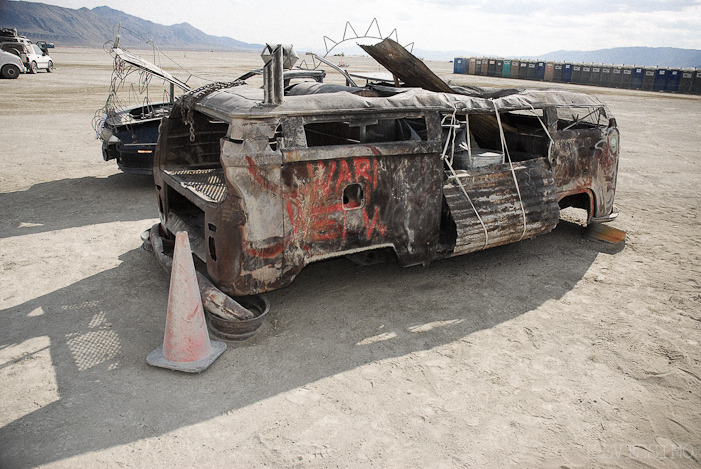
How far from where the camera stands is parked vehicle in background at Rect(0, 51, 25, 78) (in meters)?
23.1

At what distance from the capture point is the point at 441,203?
455cm

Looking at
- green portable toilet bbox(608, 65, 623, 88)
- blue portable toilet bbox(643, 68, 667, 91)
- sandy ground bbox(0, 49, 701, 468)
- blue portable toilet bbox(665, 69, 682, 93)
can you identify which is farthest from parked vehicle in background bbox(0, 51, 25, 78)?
blue portable toilet bbox(665, 69, 682, 93)

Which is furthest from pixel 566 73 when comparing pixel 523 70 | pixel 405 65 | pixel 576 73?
pixel 405 65

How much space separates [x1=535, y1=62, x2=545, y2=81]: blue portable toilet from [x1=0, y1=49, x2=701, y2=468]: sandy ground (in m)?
36.2

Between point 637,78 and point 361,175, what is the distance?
35.8 metres

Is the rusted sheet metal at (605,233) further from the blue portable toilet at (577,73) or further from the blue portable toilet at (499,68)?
the blue portable toilet at (499,68)

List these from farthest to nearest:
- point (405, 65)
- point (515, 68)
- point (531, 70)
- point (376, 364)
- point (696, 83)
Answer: point (515, 68) < point (531, 70) < point (696, 83) < point (405, 65) < point (376, 364)

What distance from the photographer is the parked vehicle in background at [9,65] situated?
23125 millimetres

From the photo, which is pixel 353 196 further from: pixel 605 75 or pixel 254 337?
pixel 605 75

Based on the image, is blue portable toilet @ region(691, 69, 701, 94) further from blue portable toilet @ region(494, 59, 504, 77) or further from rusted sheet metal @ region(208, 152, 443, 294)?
rusted sheet metal @ region(208, 152, 443, 294)

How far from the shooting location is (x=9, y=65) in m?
23.4

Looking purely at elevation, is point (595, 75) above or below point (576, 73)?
below

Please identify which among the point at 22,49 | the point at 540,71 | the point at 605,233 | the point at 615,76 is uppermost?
the point at 540,71

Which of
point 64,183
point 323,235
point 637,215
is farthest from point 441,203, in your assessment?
point 64,183
